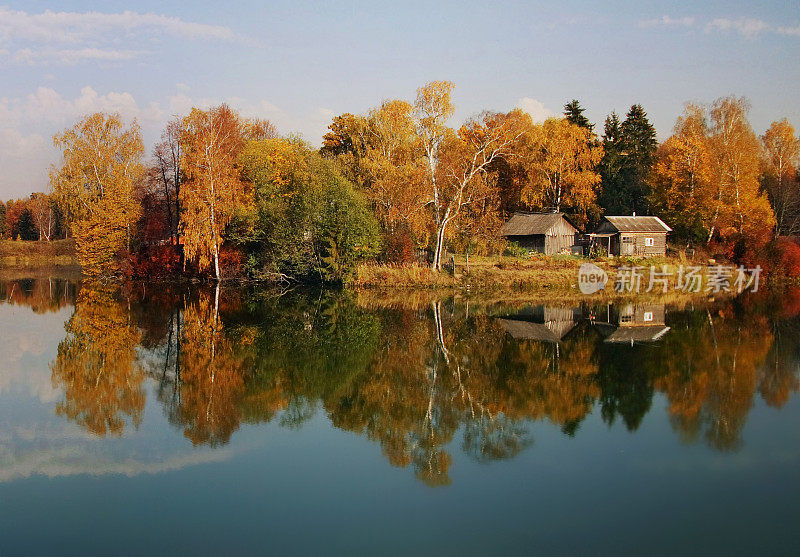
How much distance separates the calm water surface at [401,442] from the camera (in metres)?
7.54

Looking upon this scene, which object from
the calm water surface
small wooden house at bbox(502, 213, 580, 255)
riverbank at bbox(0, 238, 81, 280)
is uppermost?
small wooden house at bbox(502, 213, 580, 255)

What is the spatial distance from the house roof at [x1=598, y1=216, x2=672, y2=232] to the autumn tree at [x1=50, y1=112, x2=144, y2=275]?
111 ft

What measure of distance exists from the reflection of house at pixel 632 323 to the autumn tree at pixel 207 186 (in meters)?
23.8

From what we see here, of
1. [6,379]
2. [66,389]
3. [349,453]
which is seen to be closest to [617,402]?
[349,453]

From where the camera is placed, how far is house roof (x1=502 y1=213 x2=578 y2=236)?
4322 centimetres

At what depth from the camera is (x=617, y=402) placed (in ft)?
41.0

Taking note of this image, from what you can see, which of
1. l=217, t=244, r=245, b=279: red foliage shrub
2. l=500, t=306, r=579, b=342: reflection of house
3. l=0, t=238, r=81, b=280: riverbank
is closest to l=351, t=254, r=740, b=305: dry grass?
l=500, t=306, r=579, b=342: reflection of house

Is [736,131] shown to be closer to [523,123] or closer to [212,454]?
[523,123]

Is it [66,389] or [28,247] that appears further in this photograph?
[28,247]

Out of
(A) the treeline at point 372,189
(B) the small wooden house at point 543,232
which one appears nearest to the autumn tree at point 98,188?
(A) the treeline at point 372,189

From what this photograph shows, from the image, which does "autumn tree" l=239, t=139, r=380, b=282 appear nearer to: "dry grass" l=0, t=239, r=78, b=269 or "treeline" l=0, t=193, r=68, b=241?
"dry grass" l=0, t=239, r=78, b=269

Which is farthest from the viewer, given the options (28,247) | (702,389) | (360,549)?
(28,247)

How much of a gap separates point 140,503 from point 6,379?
8.56 meters

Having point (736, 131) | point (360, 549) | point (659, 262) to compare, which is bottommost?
point (360, 549)
